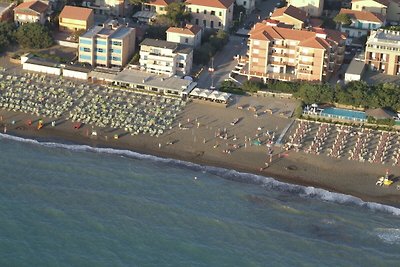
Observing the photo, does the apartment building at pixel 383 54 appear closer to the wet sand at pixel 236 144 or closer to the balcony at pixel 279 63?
the balcony at pixel 279 63

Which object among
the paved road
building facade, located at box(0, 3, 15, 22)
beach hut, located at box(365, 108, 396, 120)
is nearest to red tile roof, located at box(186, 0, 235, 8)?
the paved road

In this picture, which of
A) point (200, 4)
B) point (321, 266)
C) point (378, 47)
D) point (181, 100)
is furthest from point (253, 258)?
point (200, 4)

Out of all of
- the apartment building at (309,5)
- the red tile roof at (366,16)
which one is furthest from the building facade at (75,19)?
the red tile roof at (366,16)

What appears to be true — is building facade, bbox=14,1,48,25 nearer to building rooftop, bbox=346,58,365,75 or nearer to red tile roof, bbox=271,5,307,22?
red tile roof, bbox=271,5,307,22

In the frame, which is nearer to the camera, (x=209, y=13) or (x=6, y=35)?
(x=6, y=35)

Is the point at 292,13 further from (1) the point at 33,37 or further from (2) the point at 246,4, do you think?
(1) the point at 33,37

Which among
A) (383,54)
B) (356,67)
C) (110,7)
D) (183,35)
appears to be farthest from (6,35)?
(383,54)
